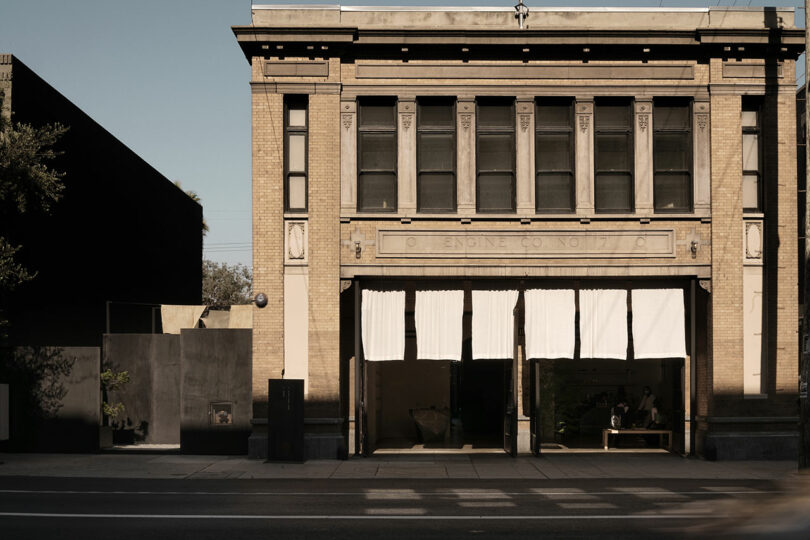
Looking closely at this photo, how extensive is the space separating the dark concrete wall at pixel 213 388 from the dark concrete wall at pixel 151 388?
55.4 inches

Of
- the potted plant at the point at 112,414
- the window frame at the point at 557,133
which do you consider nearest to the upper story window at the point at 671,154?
the window frame at the point at 557,133

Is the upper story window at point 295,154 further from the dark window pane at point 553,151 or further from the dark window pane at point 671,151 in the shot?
the dark window pane at point 671,151

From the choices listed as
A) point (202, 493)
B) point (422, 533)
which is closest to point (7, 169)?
point (202, 493)

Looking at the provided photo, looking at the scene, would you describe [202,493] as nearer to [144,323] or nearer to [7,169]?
[7,169]

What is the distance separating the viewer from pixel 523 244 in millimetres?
20328

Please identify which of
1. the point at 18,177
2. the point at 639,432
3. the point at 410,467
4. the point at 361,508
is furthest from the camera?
the point at 639,432

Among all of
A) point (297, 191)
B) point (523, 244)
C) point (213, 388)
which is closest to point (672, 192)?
point (523, 244)

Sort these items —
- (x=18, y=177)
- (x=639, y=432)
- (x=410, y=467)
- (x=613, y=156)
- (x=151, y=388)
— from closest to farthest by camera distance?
(x=18, y=177), (x=410, y=467), (x=613, y=156), (x=639, y=432), (x=151, y=388)

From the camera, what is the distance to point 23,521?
1207cm

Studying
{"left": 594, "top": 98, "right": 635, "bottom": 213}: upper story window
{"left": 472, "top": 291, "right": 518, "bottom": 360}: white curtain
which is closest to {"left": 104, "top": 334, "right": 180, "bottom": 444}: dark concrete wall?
{"left": 472, "top": 291, "right": 518, "bottom": 360}: white curtain

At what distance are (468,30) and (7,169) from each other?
11333mm

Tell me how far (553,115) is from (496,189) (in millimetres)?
2398

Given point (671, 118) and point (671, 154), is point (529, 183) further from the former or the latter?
point (671, 118)

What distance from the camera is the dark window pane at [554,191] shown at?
20672 mm
